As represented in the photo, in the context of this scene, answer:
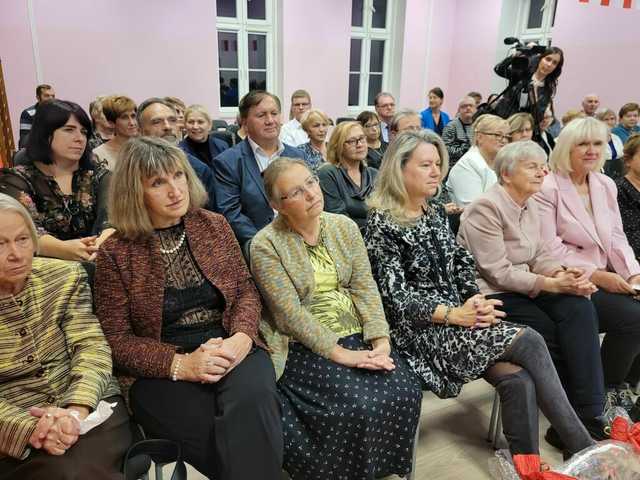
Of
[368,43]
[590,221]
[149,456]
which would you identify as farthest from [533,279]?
[368,43]

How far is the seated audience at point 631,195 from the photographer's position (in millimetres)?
2604

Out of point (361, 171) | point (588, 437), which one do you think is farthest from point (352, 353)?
point (361, 171)

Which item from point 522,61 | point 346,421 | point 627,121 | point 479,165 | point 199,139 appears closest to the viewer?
point 346,421

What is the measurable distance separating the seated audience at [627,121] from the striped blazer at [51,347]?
19.8 ft

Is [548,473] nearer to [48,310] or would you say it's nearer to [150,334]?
[150,334]

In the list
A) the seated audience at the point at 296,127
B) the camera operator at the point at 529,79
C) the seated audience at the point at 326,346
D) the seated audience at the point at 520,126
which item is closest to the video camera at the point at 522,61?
the camera operator at the point at 529,79

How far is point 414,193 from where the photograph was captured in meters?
1.96

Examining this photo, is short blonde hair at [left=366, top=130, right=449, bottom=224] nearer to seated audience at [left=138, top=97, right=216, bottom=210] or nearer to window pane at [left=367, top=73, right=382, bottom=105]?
seated audience at [left=138, top=97, right=216, bottom=210]

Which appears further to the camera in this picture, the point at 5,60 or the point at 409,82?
the point at 409,82

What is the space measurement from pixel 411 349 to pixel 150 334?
0.95 m

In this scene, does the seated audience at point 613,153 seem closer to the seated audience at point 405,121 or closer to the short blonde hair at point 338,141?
the seated audience at point 405,121

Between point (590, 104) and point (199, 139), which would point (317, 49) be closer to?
point (590, 104)

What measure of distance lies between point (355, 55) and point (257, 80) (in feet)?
6.13

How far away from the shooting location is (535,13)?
25.3 ft
